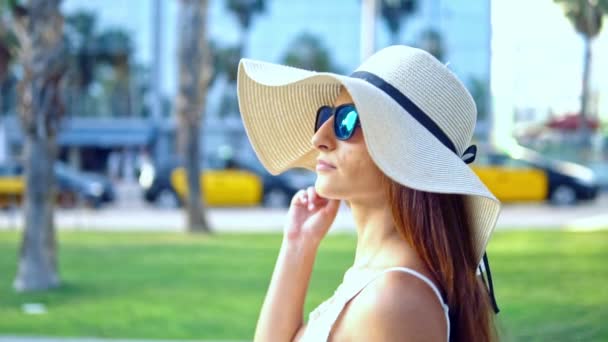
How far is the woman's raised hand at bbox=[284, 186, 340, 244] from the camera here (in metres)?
1.99

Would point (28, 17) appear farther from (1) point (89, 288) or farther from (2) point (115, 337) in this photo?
(2) point (115, 337)

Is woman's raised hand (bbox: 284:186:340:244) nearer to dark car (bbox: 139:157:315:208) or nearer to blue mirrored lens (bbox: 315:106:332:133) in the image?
blue mirrored lens (bbox: 315:106:332:133)

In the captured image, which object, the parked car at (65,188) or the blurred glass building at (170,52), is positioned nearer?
the parked car at (65,188)

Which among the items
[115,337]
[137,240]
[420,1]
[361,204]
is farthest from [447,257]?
[420,1]

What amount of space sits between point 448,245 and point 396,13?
35948 mm

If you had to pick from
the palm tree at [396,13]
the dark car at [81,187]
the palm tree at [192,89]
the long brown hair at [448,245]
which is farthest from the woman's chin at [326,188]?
the palm tree at [396,13]

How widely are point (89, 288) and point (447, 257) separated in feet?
28.2

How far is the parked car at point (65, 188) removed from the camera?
22.0 m

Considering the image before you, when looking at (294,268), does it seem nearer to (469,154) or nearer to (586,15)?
(469,154)

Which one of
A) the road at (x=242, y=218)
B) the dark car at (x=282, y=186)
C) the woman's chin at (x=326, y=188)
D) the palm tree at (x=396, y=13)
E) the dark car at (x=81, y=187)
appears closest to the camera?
the woman's chin at (x=326, y=188)

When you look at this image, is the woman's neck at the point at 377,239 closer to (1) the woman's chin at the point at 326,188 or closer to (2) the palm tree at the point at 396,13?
(1) the woman's chin at the point at 326,188

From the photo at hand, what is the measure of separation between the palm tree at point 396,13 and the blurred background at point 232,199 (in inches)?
3.0

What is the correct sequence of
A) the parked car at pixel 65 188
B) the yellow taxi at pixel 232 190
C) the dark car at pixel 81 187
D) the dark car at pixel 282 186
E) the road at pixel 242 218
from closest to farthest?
the road at pixel 242 218
the parked car at pixel 65 188
the dark car at pixel 81 187
the dark car at pixel 282 186
the yellow taxi at pixel 232 190

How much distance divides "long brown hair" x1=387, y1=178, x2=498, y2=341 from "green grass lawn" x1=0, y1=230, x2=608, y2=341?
3364 millimetres
